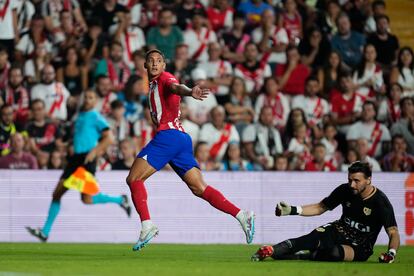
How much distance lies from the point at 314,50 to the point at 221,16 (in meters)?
1.98

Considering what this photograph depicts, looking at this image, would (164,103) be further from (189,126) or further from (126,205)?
(189,126)

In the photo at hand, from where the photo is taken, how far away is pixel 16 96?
19469 millimetres

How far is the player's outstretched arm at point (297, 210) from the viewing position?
11704 millimetres

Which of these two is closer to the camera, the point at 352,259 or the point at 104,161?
the point at 352,259

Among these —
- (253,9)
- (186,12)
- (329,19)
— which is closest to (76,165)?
(186,12)

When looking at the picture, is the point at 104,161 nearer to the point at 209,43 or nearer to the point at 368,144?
the point at 209,43

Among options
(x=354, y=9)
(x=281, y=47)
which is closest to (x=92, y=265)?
(x=281, y=47)

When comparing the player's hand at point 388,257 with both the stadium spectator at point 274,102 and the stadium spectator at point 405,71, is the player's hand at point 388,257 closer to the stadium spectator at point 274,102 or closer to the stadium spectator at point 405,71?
the stadium spectator at point 274,102

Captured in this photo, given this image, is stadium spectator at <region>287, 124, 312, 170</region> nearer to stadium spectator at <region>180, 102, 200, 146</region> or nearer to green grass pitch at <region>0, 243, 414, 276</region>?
stadium spectator at <region>180, 102, 200, 146</region>

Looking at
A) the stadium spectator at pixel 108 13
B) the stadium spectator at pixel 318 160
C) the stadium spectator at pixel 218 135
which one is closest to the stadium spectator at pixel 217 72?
the stadium spectator at pixel 218 135

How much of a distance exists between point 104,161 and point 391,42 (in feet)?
22.0

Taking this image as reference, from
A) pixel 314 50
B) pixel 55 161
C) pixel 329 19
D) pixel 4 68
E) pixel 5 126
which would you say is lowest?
pixel 55 161

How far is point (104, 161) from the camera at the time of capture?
19.0 m

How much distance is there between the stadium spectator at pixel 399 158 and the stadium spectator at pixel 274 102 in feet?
6.67
